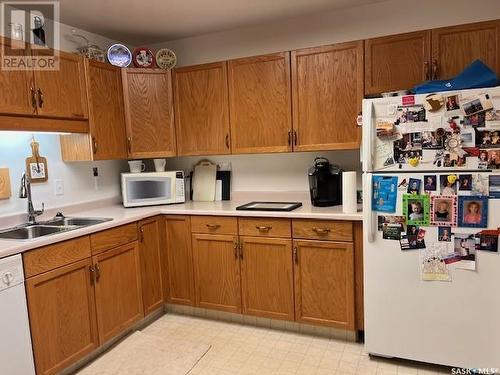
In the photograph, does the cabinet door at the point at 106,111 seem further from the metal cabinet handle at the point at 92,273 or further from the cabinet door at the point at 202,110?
the metal cabinet handle at the point at 92,273

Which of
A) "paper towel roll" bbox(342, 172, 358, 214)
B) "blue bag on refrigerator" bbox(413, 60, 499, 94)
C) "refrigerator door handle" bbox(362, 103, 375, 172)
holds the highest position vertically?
"blue bag on refrigerator" bbox(413, 60, 499, 94)

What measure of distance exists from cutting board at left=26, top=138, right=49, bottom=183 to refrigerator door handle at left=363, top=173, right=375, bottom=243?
2.23m

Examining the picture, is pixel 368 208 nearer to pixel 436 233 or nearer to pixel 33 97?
pixel 436 233

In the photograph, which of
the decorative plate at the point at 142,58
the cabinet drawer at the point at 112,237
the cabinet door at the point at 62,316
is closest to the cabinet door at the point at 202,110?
the decorative plate at the point at 142,58

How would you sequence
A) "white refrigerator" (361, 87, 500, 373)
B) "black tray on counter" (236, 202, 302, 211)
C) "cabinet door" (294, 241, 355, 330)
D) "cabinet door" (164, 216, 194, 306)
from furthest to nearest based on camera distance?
"cabinet door" (164, 216, 194, 306), "black tray on counter" (236, 202, 302, 211), "cabinet door" (294, 241, 355, 330), "white refrigerator" (361, 87, 500, 373)

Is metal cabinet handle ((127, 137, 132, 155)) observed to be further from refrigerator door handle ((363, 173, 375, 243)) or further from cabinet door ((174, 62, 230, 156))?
refrigerator door handle ((363, 173, 375, 243))

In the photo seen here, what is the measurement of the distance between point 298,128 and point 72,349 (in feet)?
6.87

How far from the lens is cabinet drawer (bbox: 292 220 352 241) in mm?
2400

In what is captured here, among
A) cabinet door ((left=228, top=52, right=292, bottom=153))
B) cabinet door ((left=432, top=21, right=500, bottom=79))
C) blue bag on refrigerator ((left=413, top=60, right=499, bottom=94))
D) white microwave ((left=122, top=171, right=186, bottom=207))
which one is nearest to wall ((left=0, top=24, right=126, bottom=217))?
white microwave ((left=122, top=171, right=186, bottom=207))

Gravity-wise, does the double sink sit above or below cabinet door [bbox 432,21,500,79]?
below

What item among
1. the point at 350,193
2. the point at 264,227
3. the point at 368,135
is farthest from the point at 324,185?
the point at 368,135

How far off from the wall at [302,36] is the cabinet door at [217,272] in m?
0.71

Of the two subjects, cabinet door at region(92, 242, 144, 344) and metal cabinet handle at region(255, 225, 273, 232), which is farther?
metal cabinet handle at region(255, 225, 273, 232)

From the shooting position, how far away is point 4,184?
2393 millimetres
